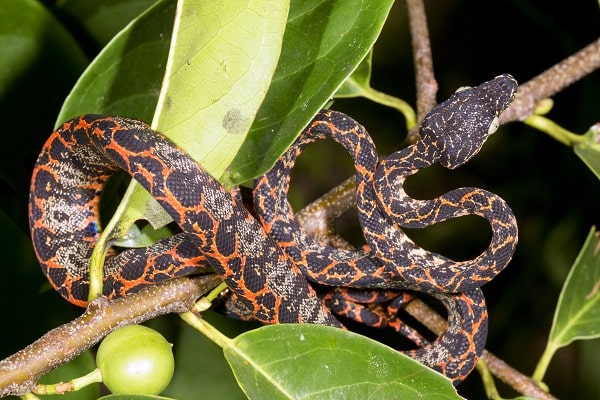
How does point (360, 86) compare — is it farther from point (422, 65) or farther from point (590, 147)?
point (590, 147)

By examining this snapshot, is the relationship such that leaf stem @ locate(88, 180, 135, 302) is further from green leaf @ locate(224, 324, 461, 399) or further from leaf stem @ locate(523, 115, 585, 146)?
leaf stem @ locate(523, 115, 585, 146)

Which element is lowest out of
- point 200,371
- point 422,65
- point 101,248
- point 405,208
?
point 200,371

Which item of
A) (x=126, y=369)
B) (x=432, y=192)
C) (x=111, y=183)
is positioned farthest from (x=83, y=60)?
(x=432, y=192)

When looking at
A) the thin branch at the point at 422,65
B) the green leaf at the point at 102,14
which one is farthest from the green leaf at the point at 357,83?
the green leaf at the point at 102,14

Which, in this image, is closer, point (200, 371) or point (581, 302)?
point (581, 302)

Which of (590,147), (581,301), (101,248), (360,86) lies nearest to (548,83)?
(590,147)

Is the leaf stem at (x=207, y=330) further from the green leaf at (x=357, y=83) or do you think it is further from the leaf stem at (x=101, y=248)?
the green leaf at (x=357, y=83)
